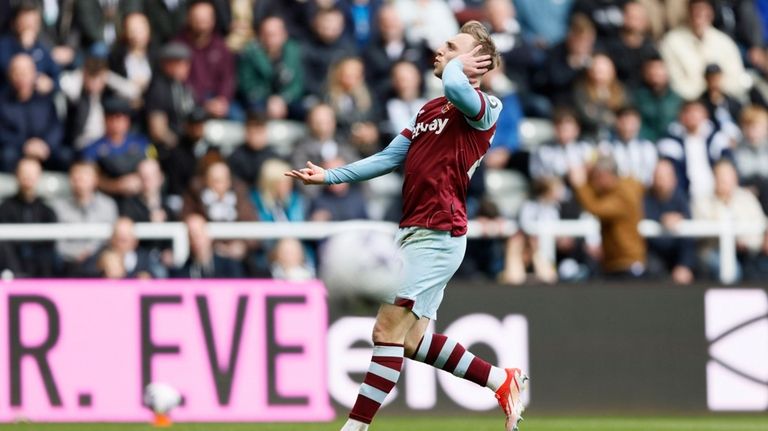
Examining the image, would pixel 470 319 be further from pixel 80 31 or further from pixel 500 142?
pixel 80 31

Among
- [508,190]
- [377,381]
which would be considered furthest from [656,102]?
[377,381]

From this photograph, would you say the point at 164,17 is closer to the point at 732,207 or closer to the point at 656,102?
the point at 656,102

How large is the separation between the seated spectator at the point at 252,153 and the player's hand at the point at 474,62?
6452 millimetres

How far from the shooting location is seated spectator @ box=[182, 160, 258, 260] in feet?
47.3

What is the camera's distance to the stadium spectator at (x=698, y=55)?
17.8 metres

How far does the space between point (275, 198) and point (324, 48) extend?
2649 millimetres

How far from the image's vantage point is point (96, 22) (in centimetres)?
1639

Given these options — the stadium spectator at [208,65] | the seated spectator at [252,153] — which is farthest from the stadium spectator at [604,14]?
the seated spectator at [252,153]

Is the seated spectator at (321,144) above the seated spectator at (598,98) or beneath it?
beneath

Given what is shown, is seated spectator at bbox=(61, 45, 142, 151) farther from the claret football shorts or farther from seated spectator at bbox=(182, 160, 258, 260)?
the claret football shorts

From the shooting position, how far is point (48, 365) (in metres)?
13.1

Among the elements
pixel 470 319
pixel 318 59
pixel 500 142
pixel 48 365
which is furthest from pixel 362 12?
pixel 48 365

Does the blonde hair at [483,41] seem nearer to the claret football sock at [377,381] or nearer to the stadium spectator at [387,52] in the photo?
the claret football sock at [377,381]

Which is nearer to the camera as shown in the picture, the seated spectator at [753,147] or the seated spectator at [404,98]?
the seated spectator at [404,98]
